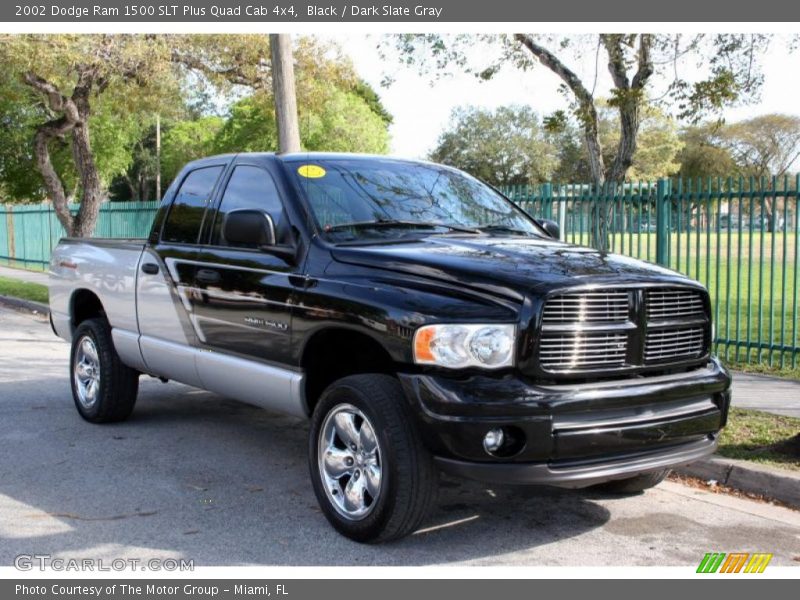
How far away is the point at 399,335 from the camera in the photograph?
4.30m

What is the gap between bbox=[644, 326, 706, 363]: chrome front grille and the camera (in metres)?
4.54

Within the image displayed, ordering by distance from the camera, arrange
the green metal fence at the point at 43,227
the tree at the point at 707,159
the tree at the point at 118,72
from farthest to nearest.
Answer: the tree at the point at 707,159 → the green metal fence at the point at 43,227 → the tree at the point at 118,72

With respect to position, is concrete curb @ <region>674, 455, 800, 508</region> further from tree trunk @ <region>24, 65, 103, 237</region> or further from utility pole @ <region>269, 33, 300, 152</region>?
tree trunk @ <region>24, 65, 103, 237</region>

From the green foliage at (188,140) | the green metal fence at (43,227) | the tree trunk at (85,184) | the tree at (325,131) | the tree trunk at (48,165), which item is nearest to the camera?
the tree trunk at (85,184)

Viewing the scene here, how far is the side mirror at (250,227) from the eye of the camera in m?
5.14

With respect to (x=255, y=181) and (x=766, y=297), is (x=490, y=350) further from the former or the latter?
(x=766, y=297)

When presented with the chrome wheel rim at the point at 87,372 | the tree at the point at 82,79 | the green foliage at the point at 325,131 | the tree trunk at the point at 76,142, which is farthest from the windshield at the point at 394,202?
the green foliage at the point at 325,131

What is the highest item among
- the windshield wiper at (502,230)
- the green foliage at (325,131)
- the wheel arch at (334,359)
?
the green foliage at (325,131)

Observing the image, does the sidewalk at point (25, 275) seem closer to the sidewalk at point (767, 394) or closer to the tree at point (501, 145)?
the sidewalk at point (767, 394)

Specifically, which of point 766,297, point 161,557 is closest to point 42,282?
point 766,297

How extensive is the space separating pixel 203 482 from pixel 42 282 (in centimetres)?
1740

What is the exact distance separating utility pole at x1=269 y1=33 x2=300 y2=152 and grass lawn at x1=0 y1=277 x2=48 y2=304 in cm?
806

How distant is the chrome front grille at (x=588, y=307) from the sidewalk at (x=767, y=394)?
3.61 meters

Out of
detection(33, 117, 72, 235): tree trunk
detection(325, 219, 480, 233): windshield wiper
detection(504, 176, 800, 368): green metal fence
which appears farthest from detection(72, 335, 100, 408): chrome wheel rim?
detection(33, 117, 72, 235): tree trunk
